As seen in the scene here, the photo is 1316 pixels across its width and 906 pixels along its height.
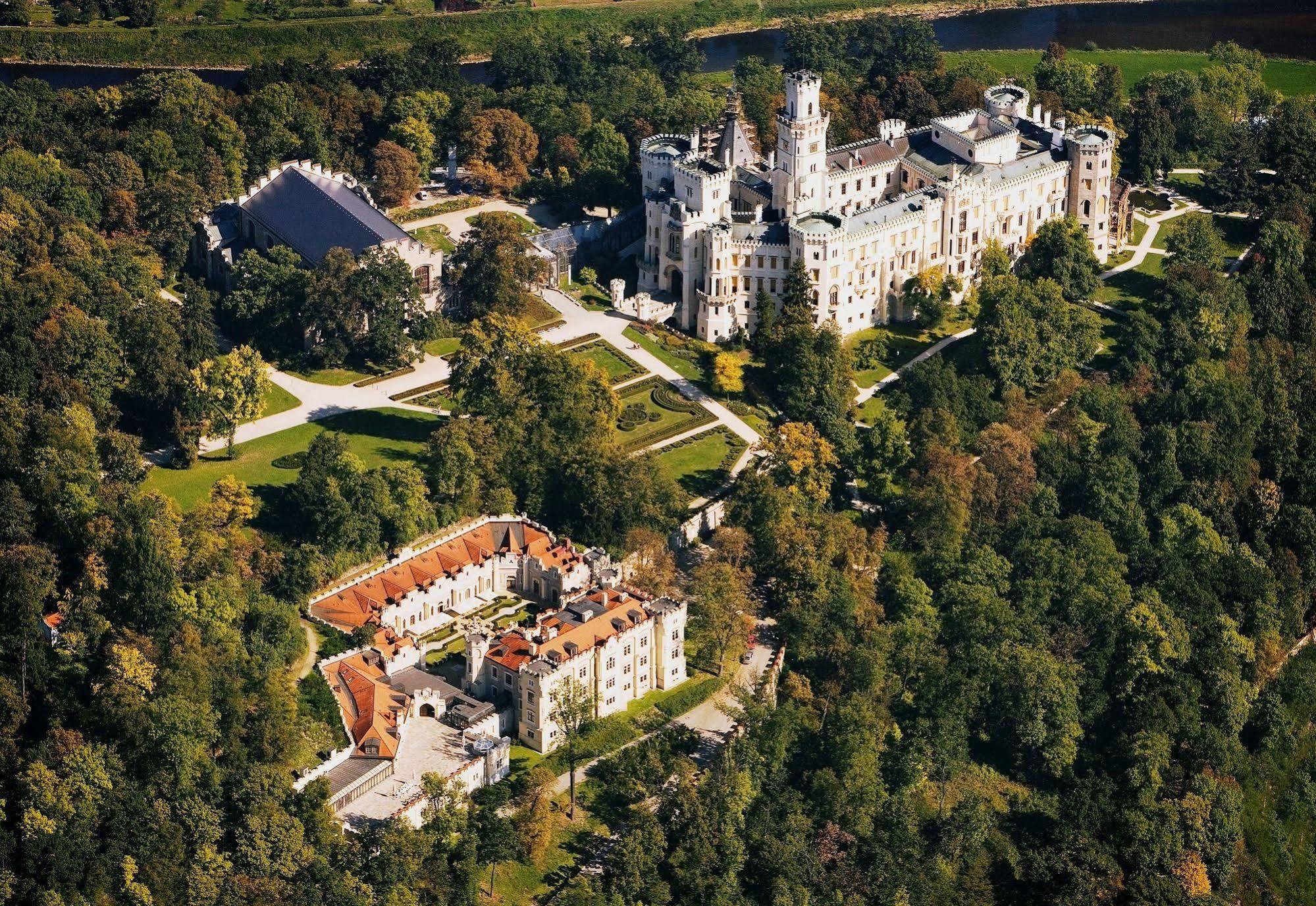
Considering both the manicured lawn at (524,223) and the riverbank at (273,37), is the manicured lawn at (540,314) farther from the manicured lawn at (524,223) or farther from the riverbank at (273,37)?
the riverbank at (273,37)

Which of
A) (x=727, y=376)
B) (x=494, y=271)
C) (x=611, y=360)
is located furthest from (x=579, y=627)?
(x=494, y=271)

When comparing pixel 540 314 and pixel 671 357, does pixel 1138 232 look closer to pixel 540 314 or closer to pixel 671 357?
pixel 671 357

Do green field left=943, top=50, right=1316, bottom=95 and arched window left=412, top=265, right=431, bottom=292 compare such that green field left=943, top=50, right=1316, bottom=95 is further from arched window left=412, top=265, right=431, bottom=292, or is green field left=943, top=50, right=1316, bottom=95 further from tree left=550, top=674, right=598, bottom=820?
tree left=550, top=674, right=598, bottom=820

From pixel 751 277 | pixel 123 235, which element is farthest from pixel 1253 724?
pixel 123 235

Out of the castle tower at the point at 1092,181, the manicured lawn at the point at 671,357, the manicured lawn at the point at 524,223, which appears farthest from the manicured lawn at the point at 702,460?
the castle tower at the point at 1092,181

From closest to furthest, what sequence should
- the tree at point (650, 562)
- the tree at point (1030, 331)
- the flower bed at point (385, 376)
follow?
the tree at point (650, 562) < the flower bed at point (385, 376) < the tree at point (1030, 331)

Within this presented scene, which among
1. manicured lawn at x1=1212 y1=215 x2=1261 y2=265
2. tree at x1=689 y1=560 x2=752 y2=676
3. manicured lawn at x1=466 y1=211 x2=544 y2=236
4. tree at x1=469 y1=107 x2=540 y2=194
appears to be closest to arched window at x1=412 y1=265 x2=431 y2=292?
manicured lawn at x1=466 y1=211 x2=544 y2=236

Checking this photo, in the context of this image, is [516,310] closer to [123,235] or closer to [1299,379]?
[123,235]

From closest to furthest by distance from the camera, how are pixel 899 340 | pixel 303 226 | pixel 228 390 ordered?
pixel 228 390 < pixel 303 226 < pixel 899 340
